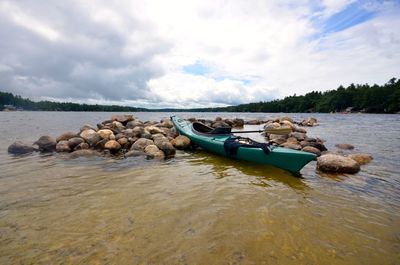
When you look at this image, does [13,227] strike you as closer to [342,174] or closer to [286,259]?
[286,259]

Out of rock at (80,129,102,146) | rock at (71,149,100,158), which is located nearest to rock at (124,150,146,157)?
rock at (71,149,100,158)

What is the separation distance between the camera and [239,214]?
4.41 m

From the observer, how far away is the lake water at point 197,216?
3195 millimetres

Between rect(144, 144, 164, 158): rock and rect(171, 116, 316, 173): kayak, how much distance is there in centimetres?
210

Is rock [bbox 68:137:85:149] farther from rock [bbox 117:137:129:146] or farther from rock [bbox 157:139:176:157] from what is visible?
Answer: rock [bbox 157:139:176:157]

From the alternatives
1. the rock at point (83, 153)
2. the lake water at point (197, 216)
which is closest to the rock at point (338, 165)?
the lake water at point (197, 216)

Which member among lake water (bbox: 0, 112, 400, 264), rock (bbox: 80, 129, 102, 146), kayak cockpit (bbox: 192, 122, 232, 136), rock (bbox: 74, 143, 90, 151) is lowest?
lake water (bbox: 0, 112, 400, 264)

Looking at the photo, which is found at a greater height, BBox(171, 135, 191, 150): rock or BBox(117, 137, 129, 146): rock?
BBox(117, 137, 129, 146): rock

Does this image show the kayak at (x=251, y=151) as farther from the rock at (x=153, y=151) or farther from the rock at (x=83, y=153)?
the rock at (x=83, y=153)

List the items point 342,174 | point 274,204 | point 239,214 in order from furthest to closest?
point 342,174 → point 274,204 → point 239,214

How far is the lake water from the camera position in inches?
126

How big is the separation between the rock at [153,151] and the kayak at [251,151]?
2102 mm

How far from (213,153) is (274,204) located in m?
5.50

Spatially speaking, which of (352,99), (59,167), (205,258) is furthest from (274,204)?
(352,99)
